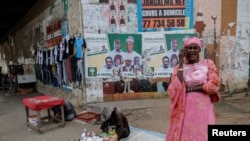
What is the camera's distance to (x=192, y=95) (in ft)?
7.34

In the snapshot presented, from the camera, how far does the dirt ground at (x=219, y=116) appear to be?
5.25 metres

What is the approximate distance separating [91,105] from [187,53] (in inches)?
194

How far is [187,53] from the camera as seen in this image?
2.35 metres

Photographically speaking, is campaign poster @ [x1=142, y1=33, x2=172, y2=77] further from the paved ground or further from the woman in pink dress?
the woman in pink dress

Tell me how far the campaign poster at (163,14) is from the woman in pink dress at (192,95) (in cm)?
512

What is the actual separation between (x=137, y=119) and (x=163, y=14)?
3465mm

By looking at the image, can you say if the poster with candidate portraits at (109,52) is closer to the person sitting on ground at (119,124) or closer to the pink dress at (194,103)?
the person sitting on ground at (119,124)

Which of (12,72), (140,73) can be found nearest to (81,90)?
(140,73)

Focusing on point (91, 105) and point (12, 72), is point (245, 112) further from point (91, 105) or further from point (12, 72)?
point (12, 72)

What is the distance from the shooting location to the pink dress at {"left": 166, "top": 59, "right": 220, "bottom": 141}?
2203 mm

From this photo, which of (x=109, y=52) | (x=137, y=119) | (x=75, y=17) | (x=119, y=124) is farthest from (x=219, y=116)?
(x=75, y=17)

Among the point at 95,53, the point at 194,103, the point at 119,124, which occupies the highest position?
the point at 95,53

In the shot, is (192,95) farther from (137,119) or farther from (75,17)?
(75,17)

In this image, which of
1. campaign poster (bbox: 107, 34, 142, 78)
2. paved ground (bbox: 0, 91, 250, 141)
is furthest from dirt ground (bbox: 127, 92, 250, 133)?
campaign poster (bbox: 107, 34, 142, 78)
